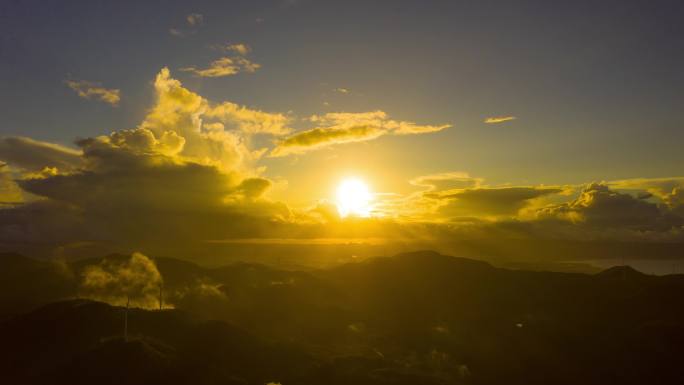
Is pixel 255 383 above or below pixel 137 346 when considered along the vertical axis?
below

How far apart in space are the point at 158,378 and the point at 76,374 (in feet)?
99.0

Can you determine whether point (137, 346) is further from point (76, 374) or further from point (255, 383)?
point (255, 383)

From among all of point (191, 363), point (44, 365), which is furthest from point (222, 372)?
point (44, 365)

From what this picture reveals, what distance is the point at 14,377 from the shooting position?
19088cm

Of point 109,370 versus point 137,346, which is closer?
point 109,370

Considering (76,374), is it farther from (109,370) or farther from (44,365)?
(44,365)

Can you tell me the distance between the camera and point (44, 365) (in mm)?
198625

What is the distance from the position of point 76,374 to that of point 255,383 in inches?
2602

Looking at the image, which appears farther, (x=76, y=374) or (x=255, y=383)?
(x=255, y=383)

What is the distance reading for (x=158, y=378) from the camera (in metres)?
182

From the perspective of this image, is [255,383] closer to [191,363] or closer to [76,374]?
[191,363]

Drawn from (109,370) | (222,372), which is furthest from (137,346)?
(222,372)

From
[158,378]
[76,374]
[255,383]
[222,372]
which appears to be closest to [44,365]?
[76,374]

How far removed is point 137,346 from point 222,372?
3569 centimetres
